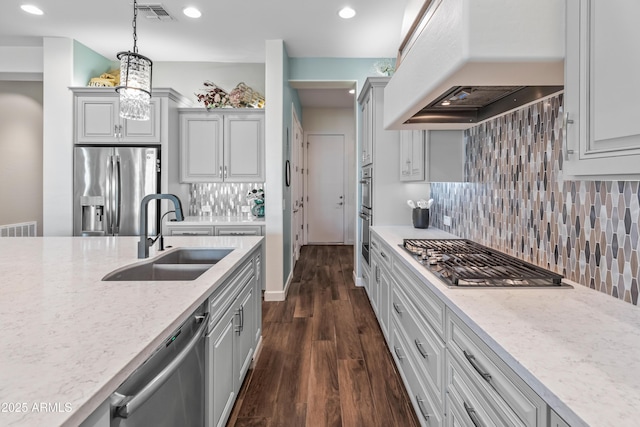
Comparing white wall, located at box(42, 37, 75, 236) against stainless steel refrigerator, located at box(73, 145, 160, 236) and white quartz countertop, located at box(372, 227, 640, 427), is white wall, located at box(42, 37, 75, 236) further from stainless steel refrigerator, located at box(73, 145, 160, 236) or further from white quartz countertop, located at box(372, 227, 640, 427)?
white quartz countertop, located at box(372, 227, 640, 427)

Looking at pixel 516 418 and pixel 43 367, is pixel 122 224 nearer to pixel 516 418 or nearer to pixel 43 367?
pixel 43 367

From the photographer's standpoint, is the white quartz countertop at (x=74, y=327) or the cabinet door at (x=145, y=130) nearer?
the white quartz countertop at (x=74, y=327)

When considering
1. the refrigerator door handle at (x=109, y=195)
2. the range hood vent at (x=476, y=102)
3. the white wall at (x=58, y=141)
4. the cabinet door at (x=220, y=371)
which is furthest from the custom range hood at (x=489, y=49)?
the white wall at (x=58, y=141)

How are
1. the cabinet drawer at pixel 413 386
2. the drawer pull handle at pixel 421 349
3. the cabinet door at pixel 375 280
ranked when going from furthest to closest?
the cabinet door at pixel 375 280, the drawer pull handle at pixel 421 349, the cabinet drawer at pixel 413 386

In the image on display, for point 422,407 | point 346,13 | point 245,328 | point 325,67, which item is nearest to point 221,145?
point 325,67

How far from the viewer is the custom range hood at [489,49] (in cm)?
110

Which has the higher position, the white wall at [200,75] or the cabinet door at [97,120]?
the white wall at [200,75]

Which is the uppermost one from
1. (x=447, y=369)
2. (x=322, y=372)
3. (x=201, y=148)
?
(x=201, y=148)

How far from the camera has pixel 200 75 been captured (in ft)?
14.7

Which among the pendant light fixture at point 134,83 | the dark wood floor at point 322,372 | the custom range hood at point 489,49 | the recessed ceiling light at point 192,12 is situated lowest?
the dark wood floor at point 322,372

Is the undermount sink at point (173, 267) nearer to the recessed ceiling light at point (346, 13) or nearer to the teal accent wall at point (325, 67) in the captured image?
the recessed ceiling light at point (346, 13)

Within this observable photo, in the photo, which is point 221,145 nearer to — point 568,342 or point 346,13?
point 346,13

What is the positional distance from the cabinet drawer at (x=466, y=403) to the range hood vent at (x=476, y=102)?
1207mm

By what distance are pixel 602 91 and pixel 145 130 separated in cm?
402
